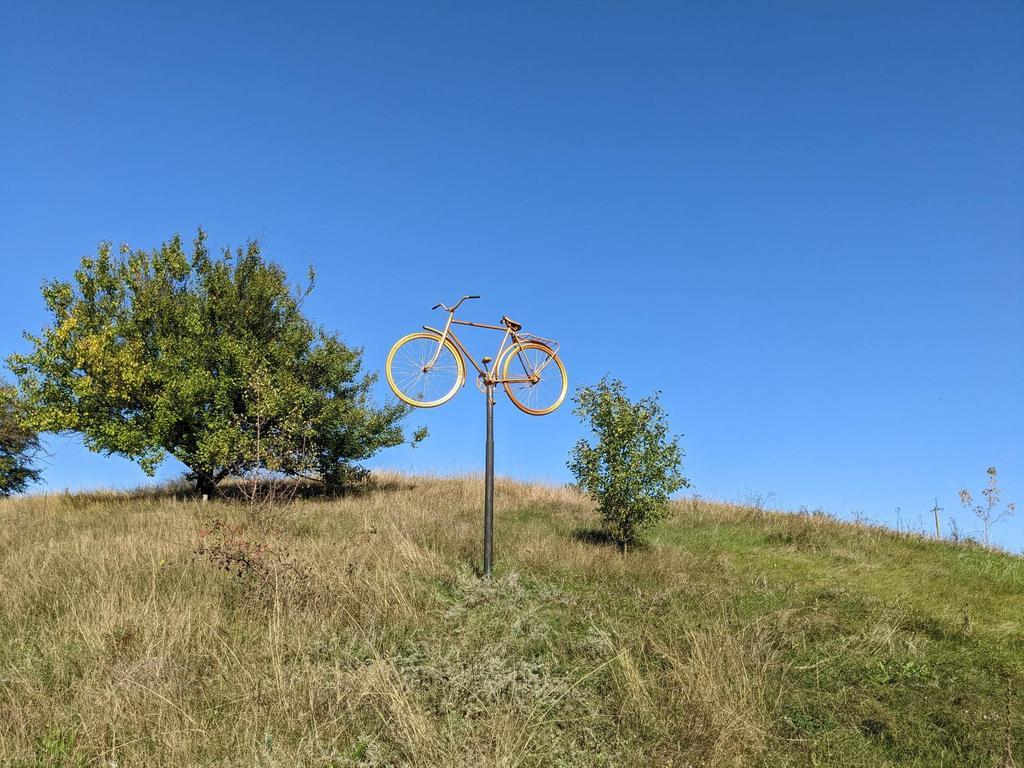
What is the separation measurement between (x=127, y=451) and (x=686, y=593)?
57.4 ft

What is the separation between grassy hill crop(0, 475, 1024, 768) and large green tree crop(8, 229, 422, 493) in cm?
723

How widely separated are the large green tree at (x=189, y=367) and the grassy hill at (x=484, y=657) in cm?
723

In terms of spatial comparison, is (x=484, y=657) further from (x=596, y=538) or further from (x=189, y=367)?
(x=189, y=367)

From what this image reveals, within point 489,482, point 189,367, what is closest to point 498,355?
point 489,482

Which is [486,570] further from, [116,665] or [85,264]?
[85,264]

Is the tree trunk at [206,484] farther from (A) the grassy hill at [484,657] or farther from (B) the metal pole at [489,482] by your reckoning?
(B) the metal pole at [489,482]

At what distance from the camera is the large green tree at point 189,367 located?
1950 cm

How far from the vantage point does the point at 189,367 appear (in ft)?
66.1

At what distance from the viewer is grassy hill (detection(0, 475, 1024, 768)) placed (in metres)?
5.55

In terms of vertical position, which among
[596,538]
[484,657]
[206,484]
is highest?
[206,484]

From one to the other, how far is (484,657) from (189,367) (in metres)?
17.0

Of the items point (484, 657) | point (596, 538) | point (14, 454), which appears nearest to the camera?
point (484, 657)

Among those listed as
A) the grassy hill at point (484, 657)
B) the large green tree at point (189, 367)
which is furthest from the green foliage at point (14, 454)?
the grassy hill at point (484, 657)

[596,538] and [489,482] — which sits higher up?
[489,482]
